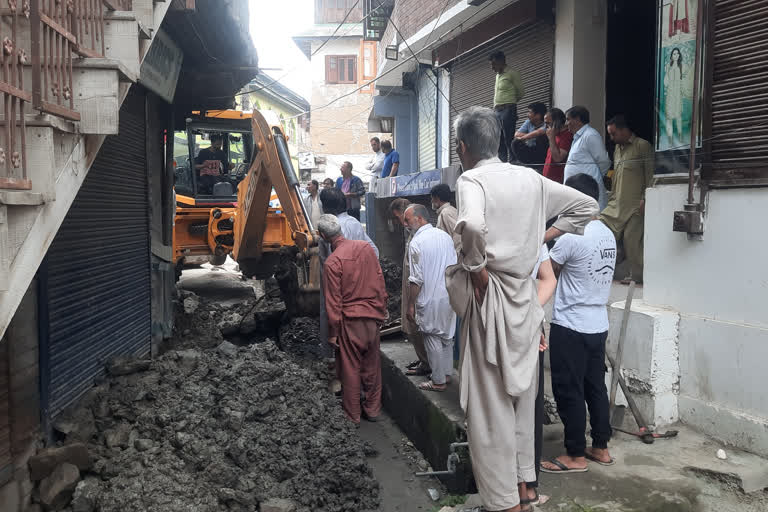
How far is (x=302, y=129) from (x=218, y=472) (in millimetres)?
37813

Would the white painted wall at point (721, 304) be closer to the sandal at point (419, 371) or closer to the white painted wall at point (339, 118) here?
the sandal at point (419, 371)

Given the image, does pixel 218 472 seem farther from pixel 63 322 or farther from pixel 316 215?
pixel 316 215

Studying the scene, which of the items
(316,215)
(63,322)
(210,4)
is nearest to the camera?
(63,322)

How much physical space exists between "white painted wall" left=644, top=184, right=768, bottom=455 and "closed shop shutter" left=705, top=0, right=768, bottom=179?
0.25 metres

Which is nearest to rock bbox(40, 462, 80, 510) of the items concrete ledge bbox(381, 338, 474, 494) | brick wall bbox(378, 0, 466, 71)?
concrete ledge bbox(381, 338, 474, 494)

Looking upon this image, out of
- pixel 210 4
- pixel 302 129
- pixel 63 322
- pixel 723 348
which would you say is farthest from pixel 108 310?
pixel 302 129

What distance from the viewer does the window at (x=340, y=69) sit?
34750 mm

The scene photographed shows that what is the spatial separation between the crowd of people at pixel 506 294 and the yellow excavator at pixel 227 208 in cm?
232

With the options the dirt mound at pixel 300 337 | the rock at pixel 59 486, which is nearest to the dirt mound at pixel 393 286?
the dirt mound at pixel 300 337

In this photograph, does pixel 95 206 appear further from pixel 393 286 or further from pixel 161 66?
pixel 393 286

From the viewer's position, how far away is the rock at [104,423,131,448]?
4504 millimetres

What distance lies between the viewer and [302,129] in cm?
4066

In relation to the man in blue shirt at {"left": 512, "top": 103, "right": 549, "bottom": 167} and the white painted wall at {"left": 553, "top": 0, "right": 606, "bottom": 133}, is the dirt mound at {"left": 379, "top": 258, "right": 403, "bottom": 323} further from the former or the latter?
the white painted wall at {"left": 553, "top": 0, "right": 606, "bottom": 133}

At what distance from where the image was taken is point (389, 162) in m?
13.4
